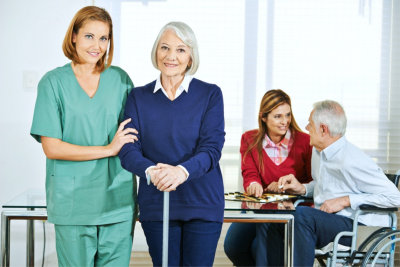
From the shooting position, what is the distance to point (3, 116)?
136 inches

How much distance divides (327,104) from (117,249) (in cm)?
128

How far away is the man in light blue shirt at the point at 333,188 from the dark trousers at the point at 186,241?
783mm

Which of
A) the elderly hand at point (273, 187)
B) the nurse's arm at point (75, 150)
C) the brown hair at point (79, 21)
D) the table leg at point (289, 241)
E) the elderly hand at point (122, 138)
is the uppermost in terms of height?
the brown hair at point (79, 21)

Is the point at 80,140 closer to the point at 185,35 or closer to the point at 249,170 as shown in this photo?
the point at 185,35

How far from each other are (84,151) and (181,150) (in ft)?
1.03

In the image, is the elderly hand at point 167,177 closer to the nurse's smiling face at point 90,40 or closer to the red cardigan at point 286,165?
the nurse's smiling face at point 90,40

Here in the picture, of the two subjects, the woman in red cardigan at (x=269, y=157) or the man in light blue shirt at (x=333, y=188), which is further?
the woman in red cardigan at (x=269, y=157)

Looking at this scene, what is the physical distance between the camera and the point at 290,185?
2.66m

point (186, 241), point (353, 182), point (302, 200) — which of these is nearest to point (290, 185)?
point (302, 200)

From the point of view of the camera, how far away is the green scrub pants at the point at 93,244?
1.78m

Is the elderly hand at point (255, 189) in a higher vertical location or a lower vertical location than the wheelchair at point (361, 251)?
higher

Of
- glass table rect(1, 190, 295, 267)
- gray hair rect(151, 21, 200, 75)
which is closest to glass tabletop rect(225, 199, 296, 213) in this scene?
glass table rect(1, 190, 295, 267)

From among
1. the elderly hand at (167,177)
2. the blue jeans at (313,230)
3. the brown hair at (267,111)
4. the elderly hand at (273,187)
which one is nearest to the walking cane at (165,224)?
the elderly hand at (167,177)

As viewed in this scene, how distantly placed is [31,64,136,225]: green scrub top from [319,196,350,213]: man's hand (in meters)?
1.03
